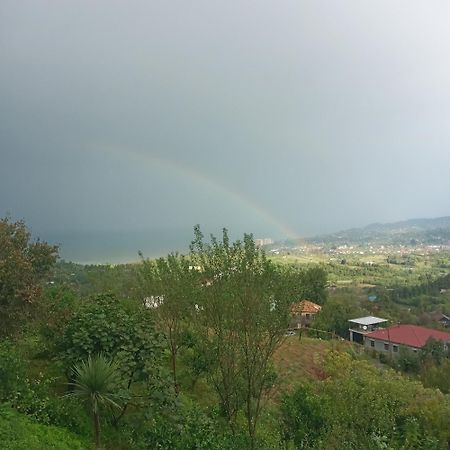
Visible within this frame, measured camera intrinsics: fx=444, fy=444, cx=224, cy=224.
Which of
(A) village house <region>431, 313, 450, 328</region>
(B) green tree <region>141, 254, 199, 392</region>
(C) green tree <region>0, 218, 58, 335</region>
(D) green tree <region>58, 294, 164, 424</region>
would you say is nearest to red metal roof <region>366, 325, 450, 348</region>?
(A) village house <region>431, 313, 450, 328</region>

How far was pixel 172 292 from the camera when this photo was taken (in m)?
10.5

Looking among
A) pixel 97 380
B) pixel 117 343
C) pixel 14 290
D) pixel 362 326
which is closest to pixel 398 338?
pixel 362 326

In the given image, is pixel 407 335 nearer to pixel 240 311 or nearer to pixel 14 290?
pixel 240 311

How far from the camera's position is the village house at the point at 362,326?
1839 inches

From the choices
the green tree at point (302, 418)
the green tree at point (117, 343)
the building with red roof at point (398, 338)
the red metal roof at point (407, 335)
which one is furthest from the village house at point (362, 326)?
the green tree at point (117, 343)

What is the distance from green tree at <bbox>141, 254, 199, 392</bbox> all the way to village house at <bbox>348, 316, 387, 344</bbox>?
Answer: 37876mm

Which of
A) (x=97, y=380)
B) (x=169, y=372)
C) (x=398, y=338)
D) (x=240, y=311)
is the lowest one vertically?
Result: (x=398, y=338)

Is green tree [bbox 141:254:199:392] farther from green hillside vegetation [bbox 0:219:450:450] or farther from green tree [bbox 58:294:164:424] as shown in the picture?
green tree [bbox 58:294:164:424]

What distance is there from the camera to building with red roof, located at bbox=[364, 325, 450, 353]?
41.2m

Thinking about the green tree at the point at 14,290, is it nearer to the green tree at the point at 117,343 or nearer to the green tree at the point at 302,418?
the green tree at the point at 117,343

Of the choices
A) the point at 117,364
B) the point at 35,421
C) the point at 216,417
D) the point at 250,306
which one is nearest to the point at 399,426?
the point at 216,417

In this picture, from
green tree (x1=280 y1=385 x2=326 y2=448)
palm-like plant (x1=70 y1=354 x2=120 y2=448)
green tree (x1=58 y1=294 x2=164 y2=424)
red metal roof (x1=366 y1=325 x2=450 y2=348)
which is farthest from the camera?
red metal roof (x1=366 y1=325 x2=450 y2=348)

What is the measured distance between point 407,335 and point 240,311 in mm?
40169

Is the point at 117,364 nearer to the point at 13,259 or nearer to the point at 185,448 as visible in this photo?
the point at 185,448
